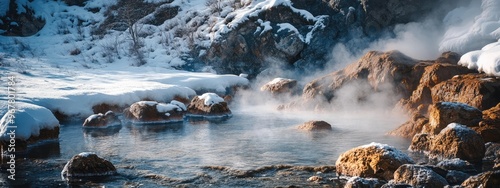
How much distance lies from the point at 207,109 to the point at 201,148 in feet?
22.4

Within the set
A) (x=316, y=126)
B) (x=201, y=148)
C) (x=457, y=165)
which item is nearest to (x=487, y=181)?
(x=457, y=165)

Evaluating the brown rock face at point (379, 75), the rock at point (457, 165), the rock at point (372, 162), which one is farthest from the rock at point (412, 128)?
the brown rock face at point (379, 75)

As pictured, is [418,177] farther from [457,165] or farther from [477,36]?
[477,36]

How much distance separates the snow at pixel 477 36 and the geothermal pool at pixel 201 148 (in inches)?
125

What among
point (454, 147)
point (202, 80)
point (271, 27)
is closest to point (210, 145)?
point (454, 147)

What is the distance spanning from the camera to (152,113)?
16484 mm

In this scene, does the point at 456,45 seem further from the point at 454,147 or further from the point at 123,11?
the point at 123,11

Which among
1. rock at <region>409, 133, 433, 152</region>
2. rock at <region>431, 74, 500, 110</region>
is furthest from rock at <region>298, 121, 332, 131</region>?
rock at <region>431, 74, 500, 110</region>

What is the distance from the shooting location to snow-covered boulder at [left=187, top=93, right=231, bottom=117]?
17.8 m

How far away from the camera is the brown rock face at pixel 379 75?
15.9 meters

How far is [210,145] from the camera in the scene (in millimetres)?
11375

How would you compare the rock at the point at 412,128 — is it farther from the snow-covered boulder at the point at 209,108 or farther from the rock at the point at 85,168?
the snow-covered boulder at the point at 209,108

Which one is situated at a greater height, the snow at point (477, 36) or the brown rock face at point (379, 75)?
the snow at point (477, 36)

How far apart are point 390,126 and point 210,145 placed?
5.74m
